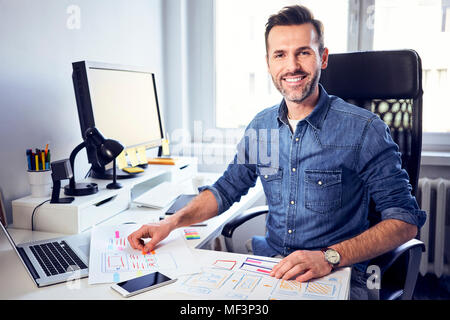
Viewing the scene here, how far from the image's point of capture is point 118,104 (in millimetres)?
1517

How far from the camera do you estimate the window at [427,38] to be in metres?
2.07

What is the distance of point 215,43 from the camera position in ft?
7.95

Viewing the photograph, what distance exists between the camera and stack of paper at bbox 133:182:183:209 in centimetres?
144

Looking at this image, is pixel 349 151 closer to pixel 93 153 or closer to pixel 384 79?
pixel 384 79

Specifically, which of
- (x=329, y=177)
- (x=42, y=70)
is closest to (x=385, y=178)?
(x=329, y=177)

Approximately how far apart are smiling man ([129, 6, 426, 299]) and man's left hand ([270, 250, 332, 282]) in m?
0.17

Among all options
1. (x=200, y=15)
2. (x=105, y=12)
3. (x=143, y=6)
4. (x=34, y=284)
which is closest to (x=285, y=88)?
(x=34, y=284)

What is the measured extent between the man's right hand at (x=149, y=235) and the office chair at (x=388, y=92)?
0.83 ft

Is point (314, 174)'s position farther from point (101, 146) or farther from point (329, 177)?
point (101, 146)

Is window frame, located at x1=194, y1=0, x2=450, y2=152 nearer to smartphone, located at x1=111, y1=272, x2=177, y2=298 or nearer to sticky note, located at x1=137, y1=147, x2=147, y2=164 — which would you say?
sticky note, located at x1=137, y1=147, x2=147, y2=164

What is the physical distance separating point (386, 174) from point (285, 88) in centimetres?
38

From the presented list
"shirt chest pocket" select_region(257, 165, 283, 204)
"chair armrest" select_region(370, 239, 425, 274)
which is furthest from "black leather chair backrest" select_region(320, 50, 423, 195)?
"shirt chest pocket" select_region(257, 165, 283, 204)

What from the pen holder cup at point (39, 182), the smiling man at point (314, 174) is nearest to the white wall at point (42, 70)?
the pen holder cup at point (39, 182)
